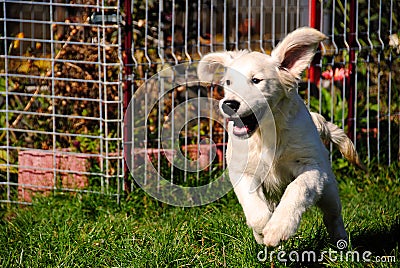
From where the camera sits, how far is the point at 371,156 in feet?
20.6

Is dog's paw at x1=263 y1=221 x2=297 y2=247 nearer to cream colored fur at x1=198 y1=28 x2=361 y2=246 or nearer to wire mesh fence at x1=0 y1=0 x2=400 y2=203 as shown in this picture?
cream colored fur at x1=198 y1=28 x2=361 y2=246

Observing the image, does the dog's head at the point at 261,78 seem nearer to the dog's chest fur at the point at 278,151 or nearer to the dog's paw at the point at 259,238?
the dog's chest fur at the point at 278,151

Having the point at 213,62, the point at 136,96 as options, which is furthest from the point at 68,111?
the point at 213,62

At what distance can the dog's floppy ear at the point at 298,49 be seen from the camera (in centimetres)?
381

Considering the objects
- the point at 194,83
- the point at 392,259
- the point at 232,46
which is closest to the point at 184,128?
the point at 194,83

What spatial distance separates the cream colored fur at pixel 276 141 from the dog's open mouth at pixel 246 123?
36 millimetres

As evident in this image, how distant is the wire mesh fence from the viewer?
18.2 ft

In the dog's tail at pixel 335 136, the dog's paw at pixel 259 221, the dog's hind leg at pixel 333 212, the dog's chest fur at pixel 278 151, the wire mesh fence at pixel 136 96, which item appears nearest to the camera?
the dog's paw at pixel 259 221

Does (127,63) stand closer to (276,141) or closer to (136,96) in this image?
(136,96)

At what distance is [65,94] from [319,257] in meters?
3.21

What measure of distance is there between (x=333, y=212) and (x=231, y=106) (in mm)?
988

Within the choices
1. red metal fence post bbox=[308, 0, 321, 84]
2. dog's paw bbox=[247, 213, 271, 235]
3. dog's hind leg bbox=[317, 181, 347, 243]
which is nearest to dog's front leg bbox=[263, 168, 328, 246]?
dog's paw bbox=[247, 213, 271, 235]

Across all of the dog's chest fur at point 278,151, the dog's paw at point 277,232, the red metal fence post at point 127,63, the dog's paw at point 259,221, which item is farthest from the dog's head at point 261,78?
the red metal fence post at point 127,63

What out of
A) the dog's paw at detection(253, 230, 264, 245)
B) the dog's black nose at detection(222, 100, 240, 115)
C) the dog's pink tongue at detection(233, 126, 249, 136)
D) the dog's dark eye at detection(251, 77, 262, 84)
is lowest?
the dog's paw at detection(253, 230, 264, 245)
